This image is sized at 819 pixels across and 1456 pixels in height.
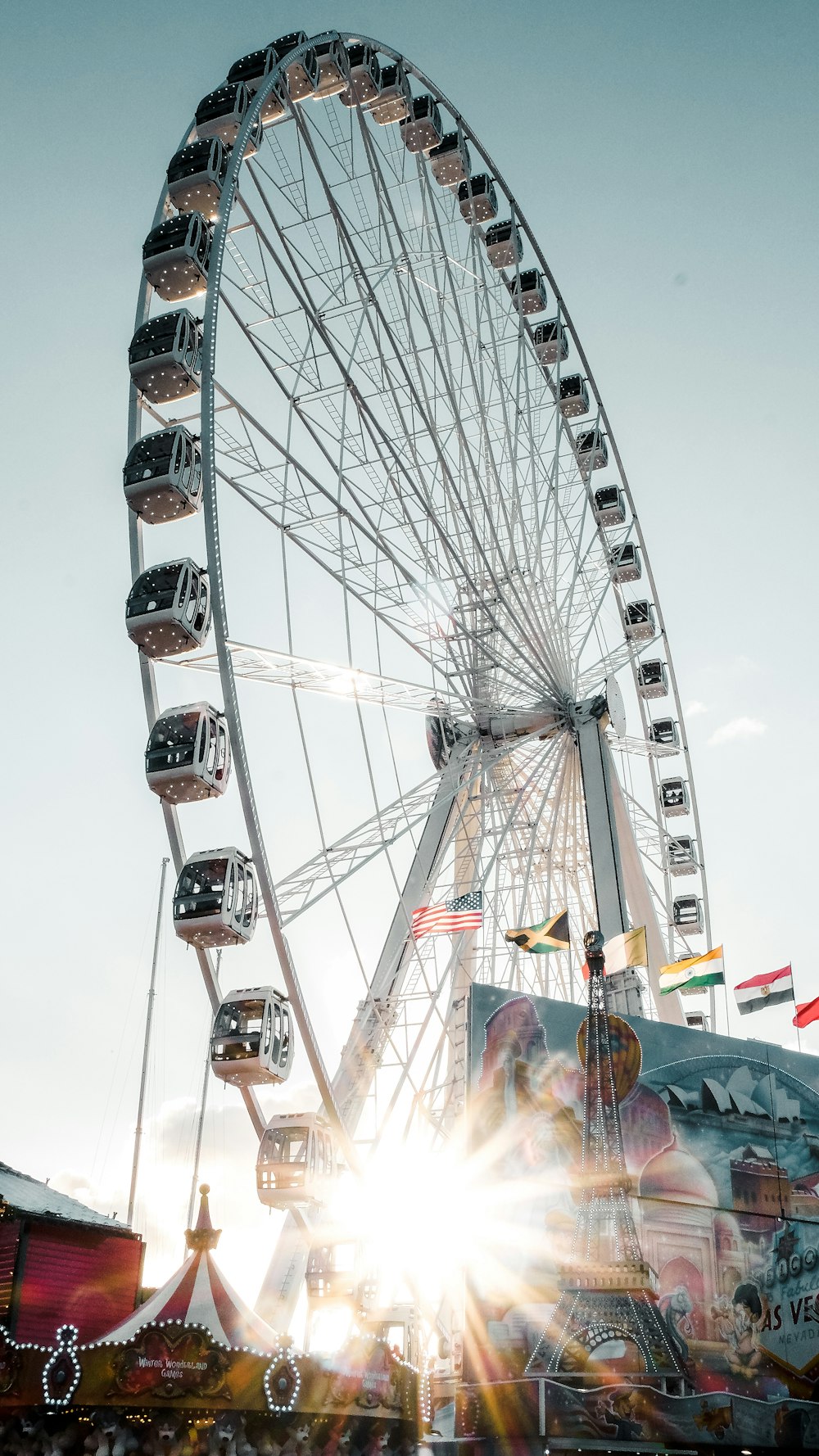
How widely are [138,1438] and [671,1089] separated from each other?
10.4 m

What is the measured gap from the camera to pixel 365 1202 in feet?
52.9

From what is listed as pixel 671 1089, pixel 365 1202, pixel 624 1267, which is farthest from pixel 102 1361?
pixel 671 1089

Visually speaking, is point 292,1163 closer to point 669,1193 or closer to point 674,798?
point 669,1193

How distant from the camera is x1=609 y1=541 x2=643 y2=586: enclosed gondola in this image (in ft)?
93.9

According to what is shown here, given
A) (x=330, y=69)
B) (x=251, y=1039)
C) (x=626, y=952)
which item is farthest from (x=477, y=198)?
(x=251, y=1039)

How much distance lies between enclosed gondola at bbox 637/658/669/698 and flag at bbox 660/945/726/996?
7.59m

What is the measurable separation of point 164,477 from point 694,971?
13727 millimetres

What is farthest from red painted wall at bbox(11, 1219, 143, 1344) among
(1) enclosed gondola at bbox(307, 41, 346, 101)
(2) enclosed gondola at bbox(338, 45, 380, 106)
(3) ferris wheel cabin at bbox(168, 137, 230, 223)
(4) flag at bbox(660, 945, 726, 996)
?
(2) enclosed gondola at bbox(338, 45, 380, 106)

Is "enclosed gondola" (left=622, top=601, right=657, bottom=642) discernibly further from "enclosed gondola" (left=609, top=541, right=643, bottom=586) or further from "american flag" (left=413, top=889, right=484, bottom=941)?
"american flag" (left=413, top=889, right=484, bottom=941)

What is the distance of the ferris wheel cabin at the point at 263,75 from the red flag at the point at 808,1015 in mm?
18021

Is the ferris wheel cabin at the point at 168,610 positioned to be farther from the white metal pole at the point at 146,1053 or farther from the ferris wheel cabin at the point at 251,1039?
the white metal pole at the point at 146,1053

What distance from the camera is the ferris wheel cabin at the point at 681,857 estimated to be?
2930 cm

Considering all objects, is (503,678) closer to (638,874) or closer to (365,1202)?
(638,874)

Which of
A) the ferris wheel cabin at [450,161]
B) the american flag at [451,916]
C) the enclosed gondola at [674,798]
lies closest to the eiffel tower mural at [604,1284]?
the american flag at [451,916]
